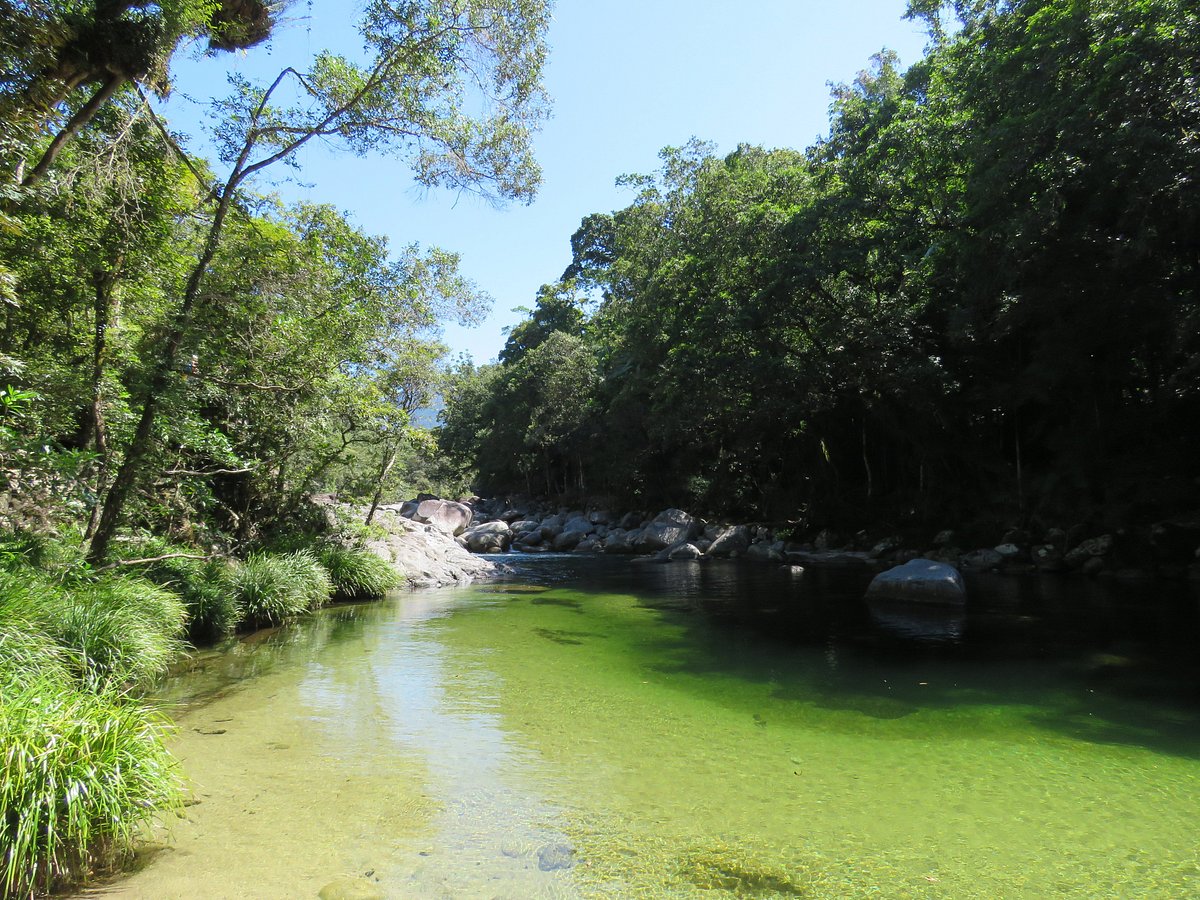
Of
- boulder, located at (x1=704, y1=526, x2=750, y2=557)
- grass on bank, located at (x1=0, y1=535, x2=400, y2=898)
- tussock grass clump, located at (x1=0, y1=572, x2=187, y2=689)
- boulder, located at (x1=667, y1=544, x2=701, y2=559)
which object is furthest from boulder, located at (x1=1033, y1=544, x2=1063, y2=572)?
tussock grass clump, located at (x1=0, y1=572, x2=187, y2=689)

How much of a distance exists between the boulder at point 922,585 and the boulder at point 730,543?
1084cm

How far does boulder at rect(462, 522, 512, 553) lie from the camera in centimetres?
2930

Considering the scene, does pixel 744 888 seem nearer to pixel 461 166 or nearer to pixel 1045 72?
pixel 461 166

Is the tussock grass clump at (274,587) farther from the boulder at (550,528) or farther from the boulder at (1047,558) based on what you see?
the boulder at (550,528)

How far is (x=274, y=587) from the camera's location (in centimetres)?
1096

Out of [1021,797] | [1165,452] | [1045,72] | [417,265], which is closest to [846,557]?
[1165,452]

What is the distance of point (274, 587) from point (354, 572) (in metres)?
2.94

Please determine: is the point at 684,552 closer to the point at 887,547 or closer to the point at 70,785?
the point at 887,547

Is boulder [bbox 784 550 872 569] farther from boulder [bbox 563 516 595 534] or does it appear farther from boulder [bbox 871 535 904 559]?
boulder [bbox 563 516 595 534]

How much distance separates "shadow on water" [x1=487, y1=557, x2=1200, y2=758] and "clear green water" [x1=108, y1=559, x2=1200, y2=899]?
6 cm

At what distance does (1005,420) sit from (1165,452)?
4855 mm

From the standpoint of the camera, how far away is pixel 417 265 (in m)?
15.4

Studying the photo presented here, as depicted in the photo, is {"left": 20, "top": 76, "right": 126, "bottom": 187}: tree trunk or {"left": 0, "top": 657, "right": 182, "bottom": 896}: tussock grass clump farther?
{"left": 20, "top": 76, "right": 126, "bottom": 187}: tree trunk

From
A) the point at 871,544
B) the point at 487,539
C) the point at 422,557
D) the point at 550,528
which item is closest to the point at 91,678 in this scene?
the point at 422,557
